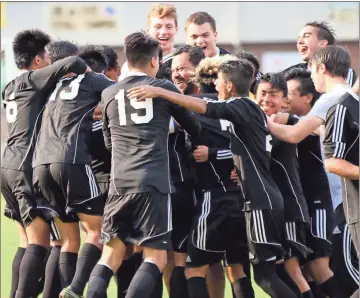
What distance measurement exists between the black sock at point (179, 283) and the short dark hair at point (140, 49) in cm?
156

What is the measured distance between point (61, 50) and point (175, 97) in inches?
70.9

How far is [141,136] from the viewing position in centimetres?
654

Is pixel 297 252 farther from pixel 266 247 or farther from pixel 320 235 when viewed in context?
pixel 266 247

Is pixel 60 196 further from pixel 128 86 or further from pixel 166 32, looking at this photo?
pixel 166 32

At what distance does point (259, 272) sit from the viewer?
6.74 metres

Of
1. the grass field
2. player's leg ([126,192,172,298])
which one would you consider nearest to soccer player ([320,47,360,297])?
player's leg ([126,192,172,298])

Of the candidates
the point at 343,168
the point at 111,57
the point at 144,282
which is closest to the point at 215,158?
the point at 144,282

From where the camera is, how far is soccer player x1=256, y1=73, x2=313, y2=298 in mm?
7113

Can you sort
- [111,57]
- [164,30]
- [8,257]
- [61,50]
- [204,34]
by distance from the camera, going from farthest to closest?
[8,257], [164,30], [204,34], [111,57], [61,50]

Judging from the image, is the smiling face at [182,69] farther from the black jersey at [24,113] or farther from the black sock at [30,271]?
the black sock at [30,271]

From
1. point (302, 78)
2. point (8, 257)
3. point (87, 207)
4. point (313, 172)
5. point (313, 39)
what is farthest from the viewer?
point (8, 257)

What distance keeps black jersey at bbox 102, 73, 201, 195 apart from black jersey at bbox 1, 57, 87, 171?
1.05 meters

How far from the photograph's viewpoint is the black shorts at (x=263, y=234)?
6.70 m

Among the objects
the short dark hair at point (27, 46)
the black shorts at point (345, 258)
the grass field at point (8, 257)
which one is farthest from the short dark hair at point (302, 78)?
the grass field at point (8, 257)
